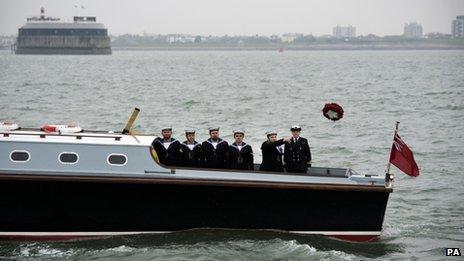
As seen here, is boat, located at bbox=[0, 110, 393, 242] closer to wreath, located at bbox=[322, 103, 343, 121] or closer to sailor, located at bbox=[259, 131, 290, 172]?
sailor, located at bbox=[259, 131, 290, 172]

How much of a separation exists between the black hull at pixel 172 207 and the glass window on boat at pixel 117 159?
15.4 inches

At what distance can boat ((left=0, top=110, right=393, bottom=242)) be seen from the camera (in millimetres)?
18875

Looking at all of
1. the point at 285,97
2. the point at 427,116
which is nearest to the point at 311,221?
the point at 427,116

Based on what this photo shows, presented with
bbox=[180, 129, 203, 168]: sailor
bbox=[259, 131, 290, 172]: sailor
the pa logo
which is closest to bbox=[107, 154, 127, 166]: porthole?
bbox=[180, 129, 203, 168]: sailor

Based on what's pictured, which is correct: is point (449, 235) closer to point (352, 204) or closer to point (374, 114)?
point (352, 204)

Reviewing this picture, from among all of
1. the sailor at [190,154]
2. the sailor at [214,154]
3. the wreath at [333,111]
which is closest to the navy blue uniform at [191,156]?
the sailor at [190,154]

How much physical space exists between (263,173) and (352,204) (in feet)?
6.06

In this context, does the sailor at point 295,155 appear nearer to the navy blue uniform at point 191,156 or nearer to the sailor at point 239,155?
the sailor at point 239,155

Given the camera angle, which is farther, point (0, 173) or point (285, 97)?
point (285, 97)

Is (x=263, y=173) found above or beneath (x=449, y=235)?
above

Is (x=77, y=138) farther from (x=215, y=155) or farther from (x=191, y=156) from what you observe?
(x=215, y=155)

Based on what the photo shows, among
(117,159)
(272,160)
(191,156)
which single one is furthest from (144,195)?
(272,160)

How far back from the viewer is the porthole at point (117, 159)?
62.3 ft

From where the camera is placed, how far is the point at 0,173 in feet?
61.7
